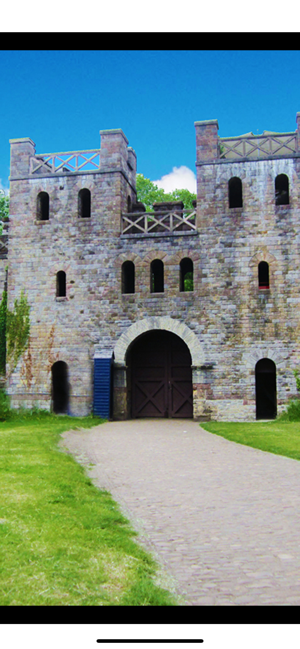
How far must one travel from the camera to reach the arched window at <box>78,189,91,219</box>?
25.5 m

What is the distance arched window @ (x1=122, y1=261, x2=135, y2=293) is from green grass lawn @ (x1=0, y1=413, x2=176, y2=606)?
14.0 metres

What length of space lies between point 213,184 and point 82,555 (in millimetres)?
19688

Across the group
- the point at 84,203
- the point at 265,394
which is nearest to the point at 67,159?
the point at 84,203

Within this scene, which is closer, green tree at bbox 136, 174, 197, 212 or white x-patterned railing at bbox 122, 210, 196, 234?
white x-patterned railing at bbox 122, 210, 196, 234

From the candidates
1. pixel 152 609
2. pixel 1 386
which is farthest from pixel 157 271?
pixel 152 609

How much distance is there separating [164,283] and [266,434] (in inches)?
326

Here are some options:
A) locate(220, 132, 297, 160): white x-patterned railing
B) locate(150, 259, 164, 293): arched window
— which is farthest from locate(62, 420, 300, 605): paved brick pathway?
locate(220, 132, 297, 160): white x-patterned railing

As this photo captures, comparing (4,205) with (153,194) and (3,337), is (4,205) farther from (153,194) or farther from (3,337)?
(3,337)

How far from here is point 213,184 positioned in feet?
78.5

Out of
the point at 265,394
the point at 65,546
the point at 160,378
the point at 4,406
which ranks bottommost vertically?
the point at 65,546

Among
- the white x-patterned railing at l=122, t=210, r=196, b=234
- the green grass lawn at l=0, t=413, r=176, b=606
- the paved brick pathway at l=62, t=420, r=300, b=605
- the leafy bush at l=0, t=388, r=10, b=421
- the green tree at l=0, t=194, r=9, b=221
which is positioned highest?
the green tree at l=0, t=194, r=9, b=221

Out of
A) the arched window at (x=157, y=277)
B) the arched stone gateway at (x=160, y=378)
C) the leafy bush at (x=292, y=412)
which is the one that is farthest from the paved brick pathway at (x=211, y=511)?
the arched window at (x=157, y=277)

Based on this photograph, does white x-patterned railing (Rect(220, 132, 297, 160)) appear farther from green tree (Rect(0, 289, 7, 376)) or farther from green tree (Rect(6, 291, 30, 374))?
green tree (Rect(0, 289, 7, 376))

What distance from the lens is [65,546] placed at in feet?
21.2
